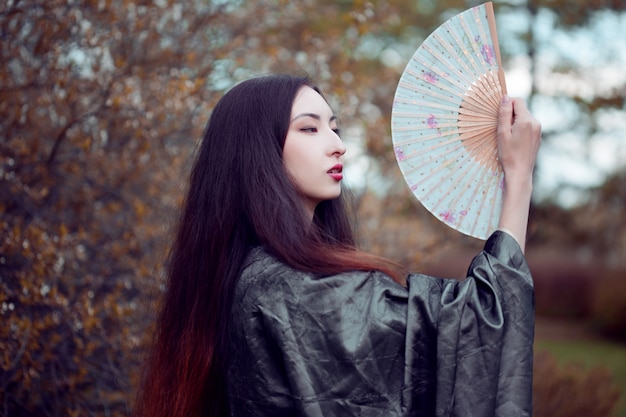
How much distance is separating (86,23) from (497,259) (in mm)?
2671

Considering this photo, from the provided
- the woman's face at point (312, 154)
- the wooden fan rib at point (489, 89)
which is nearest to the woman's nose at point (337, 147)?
the woman's face at point (312, 154)

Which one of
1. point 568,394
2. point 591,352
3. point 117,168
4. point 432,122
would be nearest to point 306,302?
point 432,122

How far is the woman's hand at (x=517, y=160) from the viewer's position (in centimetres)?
184

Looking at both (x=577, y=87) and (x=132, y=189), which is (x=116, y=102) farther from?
(x=577, y=87)

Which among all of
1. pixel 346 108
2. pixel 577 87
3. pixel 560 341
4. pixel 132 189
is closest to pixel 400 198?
pixel 346 108

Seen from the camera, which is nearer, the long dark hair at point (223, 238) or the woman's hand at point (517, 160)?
the woman's hand at point (517, 160)

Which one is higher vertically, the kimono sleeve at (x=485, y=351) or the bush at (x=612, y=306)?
the kimono sleeve at (x=485, y=351)

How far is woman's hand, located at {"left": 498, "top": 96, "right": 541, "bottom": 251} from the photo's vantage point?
184cm

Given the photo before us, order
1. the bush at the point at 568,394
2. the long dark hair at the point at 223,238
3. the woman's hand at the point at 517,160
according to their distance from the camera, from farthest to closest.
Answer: the bush at the point at 568,394
the long dark hair at the point at 223,238
the woman's hand at the point at 517,160

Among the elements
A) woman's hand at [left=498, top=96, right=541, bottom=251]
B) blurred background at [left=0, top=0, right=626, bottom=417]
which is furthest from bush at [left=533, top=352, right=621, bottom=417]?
woman's hand at [left=498, top=96, right=541, bottom=251]

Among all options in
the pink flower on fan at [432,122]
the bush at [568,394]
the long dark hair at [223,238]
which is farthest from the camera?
the bush at [568,394]

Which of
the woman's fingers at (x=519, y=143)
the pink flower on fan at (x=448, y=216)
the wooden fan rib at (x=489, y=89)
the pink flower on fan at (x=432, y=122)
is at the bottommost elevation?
the pink flower on fan at (x=448, y=216)

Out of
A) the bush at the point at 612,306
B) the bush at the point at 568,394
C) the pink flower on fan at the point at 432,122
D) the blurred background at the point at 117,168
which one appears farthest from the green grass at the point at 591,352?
the pink flower on fan at the point at 432,122

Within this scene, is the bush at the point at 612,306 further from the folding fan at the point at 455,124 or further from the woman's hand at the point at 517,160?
the woman's hand at the point at 517,160
